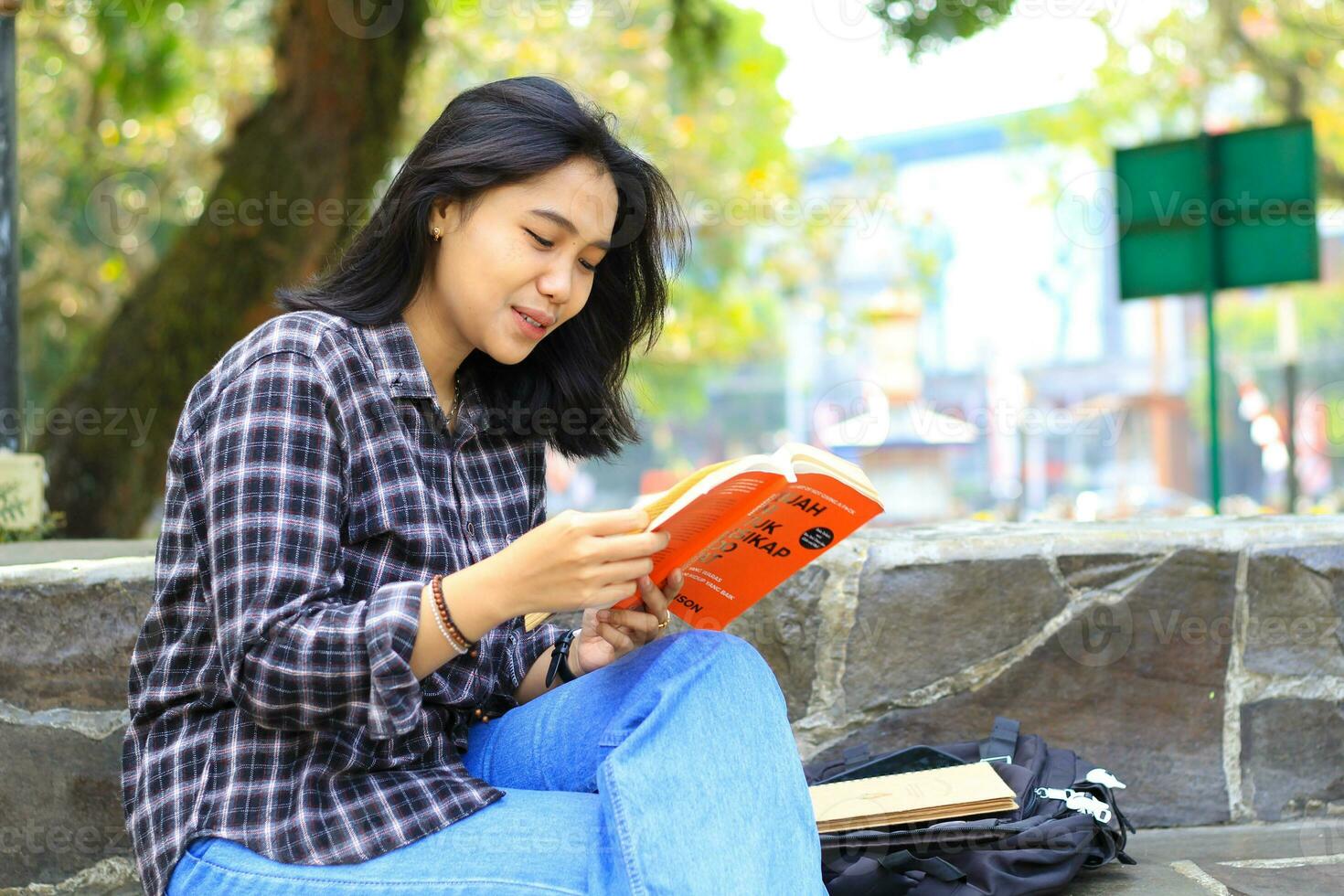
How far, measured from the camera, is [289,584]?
1358 mm

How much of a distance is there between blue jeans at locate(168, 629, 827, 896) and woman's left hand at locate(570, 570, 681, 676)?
8 centimetres

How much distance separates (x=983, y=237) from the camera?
27188mm

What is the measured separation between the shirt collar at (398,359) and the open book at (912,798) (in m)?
0.89

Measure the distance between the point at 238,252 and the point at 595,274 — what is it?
3.45m

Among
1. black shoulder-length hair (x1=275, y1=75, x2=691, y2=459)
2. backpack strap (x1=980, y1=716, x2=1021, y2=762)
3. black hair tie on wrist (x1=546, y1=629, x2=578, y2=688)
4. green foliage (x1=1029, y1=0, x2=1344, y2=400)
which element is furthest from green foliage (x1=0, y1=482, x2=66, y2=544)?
green foliage (x1=1029, y1=0, x2=1344, y2=400)

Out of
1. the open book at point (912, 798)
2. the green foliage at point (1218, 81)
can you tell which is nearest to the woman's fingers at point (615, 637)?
the open book at point (912, 798)

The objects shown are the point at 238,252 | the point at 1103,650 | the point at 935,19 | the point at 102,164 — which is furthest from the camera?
the point at 102,164

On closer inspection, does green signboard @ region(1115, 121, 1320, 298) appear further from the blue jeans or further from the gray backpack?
the blue jeans

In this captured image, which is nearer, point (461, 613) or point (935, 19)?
point (461, 613)

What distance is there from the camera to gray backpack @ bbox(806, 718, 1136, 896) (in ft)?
6.22

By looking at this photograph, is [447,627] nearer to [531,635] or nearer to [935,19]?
[531,635]

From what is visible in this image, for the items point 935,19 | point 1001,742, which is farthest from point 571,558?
point 935,19

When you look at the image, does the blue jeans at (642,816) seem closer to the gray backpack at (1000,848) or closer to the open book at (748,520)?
the open book at (748,520)

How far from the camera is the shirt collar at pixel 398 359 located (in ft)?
5.22
